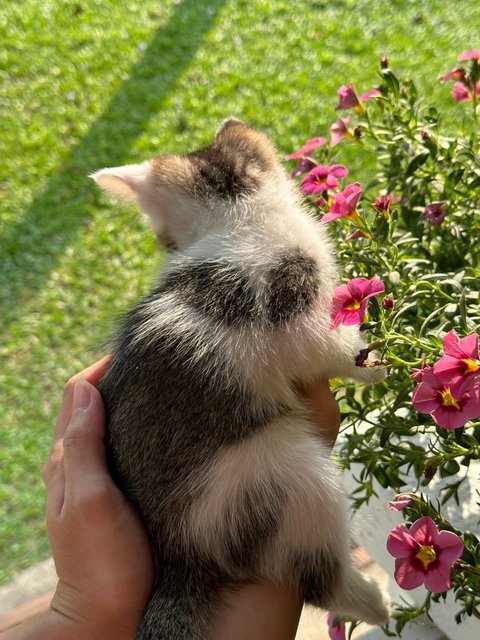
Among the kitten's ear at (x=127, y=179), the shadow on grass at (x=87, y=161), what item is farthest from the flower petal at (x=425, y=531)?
the shadow on grass at (x=87, y=161)

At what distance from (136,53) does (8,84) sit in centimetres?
86

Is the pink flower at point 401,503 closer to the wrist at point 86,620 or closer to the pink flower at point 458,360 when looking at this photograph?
the pink flower at point 458,360

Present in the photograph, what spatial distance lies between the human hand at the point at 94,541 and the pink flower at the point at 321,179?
28.1 inches

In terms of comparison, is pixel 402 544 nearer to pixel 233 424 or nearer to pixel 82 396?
pixel 233 424

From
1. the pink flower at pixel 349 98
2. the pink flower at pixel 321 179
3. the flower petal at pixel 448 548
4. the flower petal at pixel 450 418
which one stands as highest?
the pink flower at pixel 349 98

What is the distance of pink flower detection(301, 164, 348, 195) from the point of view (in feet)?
5.25

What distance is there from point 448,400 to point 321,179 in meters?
0.73

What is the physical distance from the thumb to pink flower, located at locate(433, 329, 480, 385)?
831 millimetres

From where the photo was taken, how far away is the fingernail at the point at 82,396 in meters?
1.59

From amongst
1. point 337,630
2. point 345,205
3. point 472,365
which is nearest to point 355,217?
point 345,205

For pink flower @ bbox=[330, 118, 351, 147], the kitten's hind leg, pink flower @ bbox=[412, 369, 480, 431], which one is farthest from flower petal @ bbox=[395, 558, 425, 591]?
pink flower @ bbox=[330, 118, 351, 147]

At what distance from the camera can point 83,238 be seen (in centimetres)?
370

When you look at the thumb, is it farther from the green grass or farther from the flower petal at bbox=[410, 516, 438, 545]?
the green grass

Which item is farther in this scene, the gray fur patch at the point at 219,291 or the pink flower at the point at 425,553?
the gray fur patch at the point at 219,291
